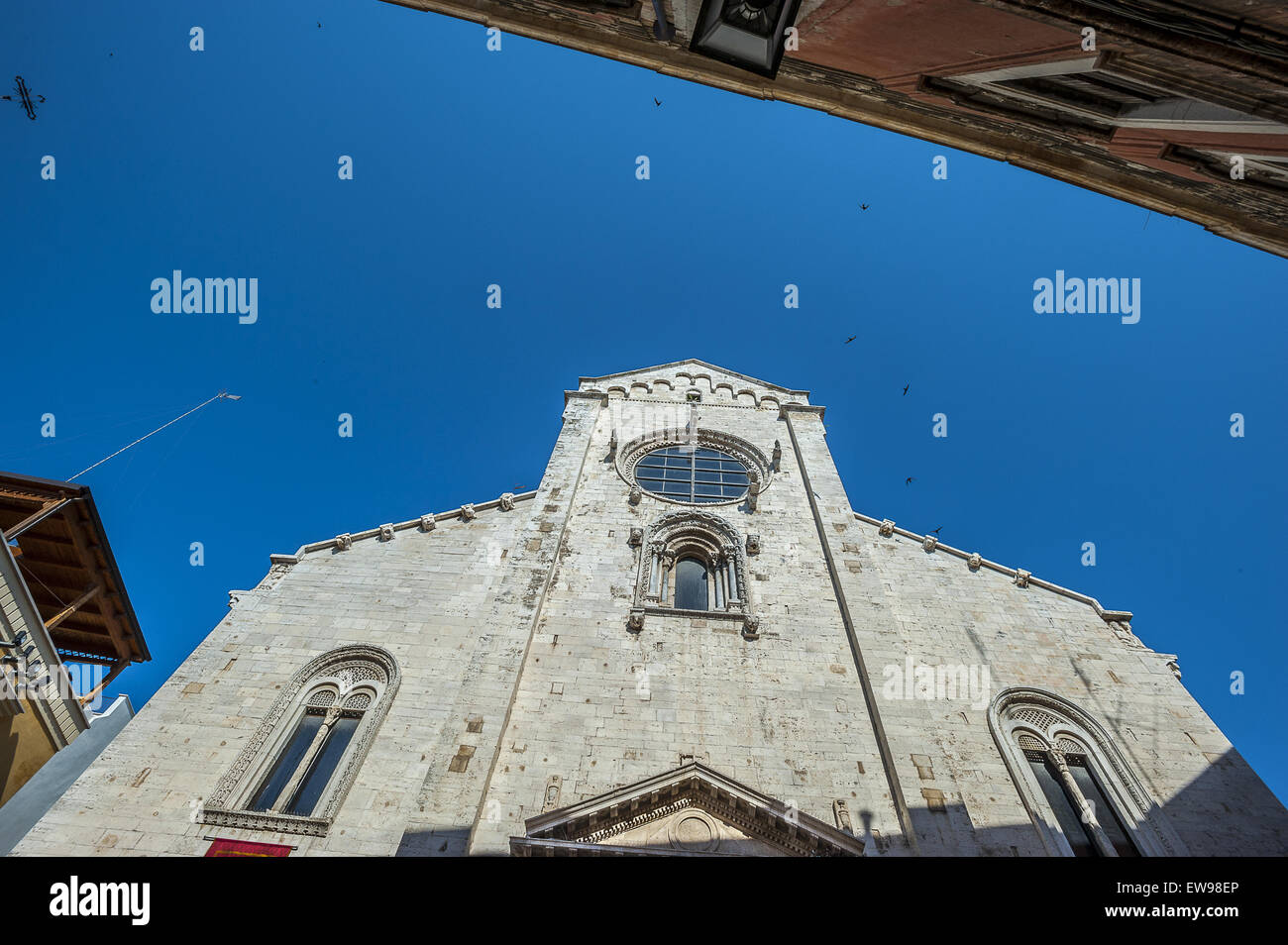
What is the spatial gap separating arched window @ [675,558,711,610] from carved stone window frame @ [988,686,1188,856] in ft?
21.7

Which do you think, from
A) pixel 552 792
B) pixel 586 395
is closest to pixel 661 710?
pixel 552 792

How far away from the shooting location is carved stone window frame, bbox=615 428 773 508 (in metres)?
18.5

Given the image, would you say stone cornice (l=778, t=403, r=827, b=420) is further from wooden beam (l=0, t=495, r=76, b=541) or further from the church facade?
wooden beam (l=0, t=495, r=76, b=541)

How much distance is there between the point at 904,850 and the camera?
959 cm

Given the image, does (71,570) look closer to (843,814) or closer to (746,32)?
(843,814)

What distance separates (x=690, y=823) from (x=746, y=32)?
10.6 meters

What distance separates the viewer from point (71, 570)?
52.4 ft

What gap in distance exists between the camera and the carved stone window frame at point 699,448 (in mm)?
18484

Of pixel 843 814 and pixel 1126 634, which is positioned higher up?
pixel 1126 634

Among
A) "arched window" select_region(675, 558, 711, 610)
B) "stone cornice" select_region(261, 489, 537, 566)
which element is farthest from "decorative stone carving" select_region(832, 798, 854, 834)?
"stone cornice" select_region(261, 489, 537, 566)

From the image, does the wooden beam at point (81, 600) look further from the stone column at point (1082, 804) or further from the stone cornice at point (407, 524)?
the stone column at point (1082, 804)
